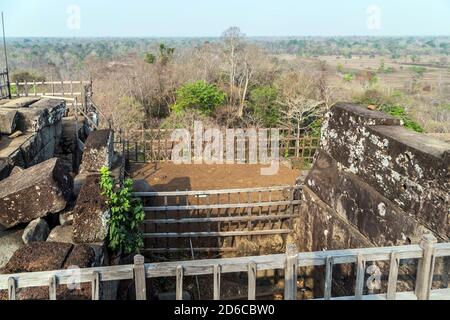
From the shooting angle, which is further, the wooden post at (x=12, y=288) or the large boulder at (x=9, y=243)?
the large boulder at (x=9, y=243)

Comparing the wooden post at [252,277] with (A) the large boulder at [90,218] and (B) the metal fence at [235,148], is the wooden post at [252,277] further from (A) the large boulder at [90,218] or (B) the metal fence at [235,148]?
(B) the metal fence at [235,148]

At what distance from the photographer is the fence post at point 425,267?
10.7ft

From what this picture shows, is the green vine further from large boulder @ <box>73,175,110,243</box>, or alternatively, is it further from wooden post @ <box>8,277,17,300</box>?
wooden post @ <box>8,277,17,300</box>

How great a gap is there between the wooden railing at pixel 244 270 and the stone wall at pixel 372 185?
117 centimetres

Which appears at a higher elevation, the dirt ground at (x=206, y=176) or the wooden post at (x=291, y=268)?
the wooden post at (x=291, y=268)

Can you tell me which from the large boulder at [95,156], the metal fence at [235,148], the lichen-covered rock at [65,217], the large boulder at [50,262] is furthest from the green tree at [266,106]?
the large boulder at [50,262]

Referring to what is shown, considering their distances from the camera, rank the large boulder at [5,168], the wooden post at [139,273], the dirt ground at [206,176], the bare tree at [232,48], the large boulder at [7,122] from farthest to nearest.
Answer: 1. the bare tree at [232,48]
2. the dirt ground at [206,176]
3. the large boulder at [7,122]
4. the large boulder at [5,168]
5. the wooden post at [139,273]

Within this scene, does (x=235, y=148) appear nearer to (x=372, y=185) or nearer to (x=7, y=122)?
(x=7, y=122)

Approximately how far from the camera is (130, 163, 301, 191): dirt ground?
418 inches

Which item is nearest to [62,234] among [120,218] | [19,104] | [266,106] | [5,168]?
[120,218]

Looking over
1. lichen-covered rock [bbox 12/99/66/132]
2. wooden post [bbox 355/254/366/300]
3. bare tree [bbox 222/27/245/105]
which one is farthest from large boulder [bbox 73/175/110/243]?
bare tree [bbox 222/27/245/105]

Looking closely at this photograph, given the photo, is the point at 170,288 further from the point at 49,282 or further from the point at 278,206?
the point at 49,282

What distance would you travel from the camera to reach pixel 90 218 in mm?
4527

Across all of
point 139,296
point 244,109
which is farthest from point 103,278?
point 244,109
